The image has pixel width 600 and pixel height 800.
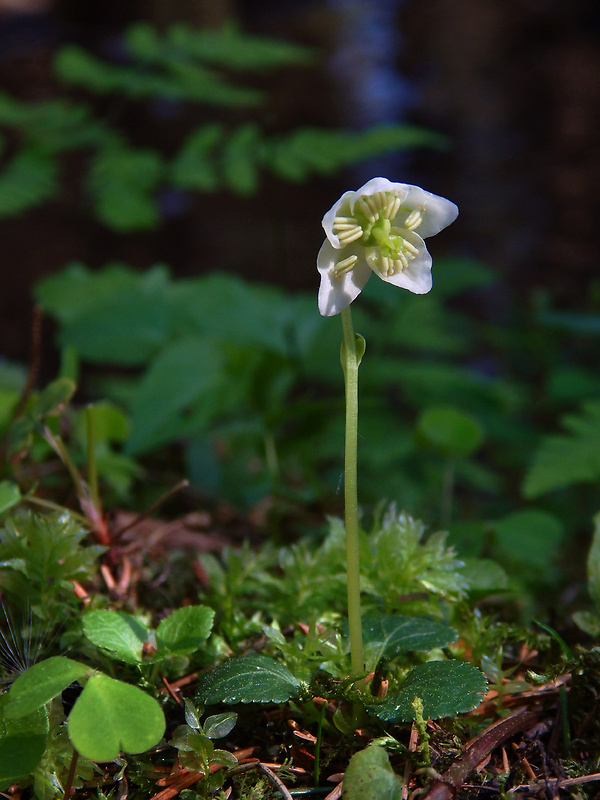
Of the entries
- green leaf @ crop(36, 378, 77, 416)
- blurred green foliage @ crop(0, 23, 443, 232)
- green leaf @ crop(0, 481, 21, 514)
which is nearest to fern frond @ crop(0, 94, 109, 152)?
blurred green foliage @ crop(0, 23, 443, 232)

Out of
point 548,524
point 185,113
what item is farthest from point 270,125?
point 185,113

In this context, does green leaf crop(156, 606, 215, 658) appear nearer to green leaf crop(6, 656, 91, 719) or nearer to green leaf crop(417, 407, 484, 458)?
green leaf crop(6, 656, 91, 719)

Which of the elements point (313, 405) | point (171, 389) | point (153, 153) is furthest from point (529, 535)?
point (153, 153)

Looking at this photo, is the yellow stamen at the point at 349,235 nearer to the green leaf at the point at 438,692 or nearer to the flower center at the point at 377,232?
the flower center at the point at 377,232

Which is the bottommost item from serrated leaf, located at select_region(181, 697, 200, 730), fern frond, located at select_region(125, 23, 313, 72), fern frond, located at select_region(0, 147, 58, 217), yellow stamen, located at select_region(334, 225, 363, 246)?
serrated leaf, located at select_region(181, 697, 200, 730)

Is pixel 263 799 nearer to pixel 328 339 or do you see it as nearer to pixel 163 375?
pixel 163 375

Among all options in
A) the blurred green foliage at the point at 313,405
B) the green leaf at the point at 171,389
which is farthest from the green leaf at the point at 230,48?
the green leaf at the point at 171,389
